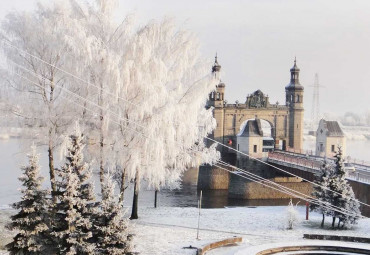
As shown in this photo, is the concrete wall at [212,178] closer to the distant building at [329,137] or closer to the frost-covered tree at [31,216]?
the distant building at [329,137]

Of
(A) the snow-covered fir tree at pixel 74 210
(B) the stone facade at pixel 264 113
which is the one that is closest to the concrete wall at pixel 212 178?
(B) the stone facade at pixel 264 113

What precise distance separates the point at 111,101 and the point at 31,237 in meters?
8.69

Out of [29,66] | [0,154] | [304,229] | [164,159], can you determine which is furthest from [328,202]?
[0,154]

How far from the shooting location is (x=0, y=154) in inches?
2977

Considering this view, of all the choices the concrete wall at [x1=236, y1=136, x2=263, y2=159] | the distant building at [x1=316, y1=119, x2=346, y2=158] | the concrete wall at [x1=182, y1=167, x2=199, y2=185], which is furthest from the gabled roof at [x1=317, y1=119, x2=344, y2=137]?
the concrete wall at [x1=182, y1=167, x2=199, y2=185]

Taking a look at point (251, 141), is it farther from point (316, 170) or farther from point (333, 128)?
point (316, 170)

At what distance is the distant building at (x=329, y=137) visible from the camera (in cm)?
6022

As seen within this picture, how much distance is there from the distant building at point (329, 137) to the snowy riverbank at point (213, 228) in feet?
94.8

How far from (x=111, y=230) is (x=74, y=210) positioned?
1.42m

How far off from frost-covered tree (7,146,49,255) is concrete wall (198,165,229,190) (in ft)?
143

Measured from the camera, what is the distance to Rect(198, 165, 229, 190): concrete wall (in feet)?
197

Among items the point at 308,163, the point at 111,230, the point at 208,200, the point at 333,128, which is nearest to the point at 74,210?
the point at 111,230

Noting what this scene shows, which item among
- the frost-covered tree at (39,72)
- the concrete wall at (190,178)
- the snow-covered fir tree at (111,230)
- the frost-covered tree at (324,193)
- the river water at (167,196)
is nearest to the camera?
the snow-covered fir tree at (111,230)

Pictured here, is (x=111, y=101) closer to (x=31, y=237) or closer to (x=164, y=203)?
(x=31, y=237)
